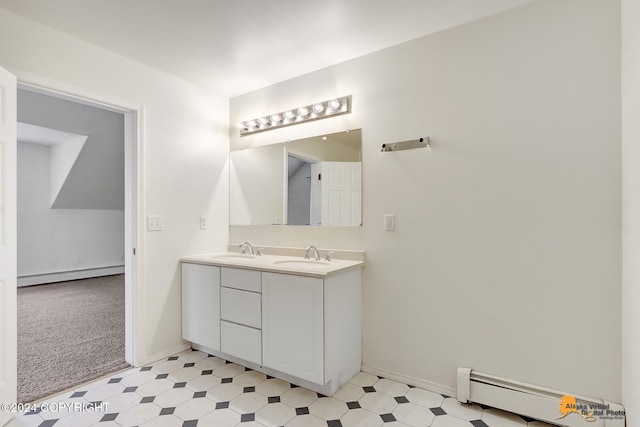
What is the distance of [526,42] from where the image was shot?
1844 millimetres

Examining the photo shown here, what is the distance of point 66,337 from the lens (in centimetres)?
301

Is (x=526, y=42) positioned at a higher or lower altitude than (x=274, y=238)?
higher

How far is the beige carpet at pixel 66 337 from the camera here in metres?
2.26

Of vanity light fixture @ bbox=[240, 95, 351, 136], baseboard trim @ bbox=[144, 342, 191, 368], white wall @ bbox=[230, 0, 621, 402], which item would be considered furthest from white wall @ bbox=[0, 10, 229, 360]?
white wall @ bbox=[230, 0, 621, 402]

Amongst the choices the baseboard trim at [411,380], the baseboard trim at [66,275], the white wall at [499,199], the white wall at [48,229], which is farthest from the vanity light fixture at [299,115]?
the baseboard trim at [66,275]

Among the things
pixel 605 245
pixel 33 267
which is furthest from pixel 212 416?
pixel 33 267

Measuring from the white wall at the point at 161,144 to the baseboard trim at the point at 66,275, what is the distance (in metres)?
4.02

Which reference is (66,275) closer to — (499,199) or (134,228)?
(134,228)

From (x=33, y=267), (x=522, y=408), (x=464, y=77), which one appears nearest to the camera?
(x=522, y=408)

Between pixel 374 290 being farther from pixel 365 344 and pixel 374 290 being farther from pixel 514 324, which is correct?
pixel 514 324

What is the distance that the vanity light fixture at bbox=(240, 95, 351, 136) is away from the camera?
248 centimetres

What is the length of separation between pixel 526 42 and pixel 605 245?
117 centimetres

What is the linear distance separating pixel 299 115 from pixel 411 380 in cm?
Answer: 213

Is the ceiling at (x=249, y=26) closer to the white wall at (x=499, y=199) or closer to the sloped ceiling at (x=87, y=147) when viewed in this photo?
the white wall at (x=499, y=199)
